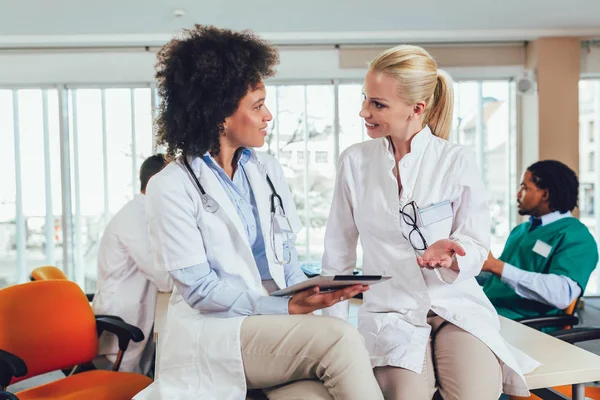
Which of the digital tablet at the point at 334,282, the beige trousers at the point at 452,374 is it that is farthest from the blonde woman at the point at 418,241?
the digital tablet at the point at 334,282

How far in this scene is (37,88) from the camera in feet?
22.0

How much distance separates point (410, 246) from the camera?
175 centimetres

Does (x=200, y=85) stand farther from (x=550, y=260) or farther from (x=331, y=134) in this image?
(x=331, y=134)

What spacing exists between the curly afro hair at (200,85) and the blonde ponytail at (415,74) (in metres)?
0.42

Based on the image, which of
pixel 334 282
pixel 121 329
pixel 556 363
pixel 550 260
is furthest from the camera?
pixel 550 260

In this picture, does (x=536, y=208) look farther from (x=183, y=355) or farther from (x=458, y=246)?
(x=183, y=355)

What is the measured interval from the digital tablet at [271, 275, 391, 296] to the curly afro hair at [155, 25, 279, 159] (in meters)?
0.51

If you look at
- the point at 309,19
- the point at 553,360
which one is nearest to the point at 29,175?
the point at 309,19

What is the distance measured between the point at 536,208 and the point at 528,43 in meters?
4.40

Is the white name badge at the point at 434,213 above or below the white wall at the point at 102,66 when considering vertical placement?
below

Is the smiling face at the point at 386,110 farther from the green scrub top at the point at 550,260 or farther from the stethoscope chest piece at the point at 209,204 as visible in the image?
the green scrub top at the point at 550,260

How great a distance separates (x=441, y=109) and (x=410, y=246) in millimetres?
490

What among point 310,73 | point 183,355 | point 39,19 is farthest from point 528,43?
point 183,355

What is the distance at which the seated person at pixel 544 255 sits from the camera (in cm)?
258
